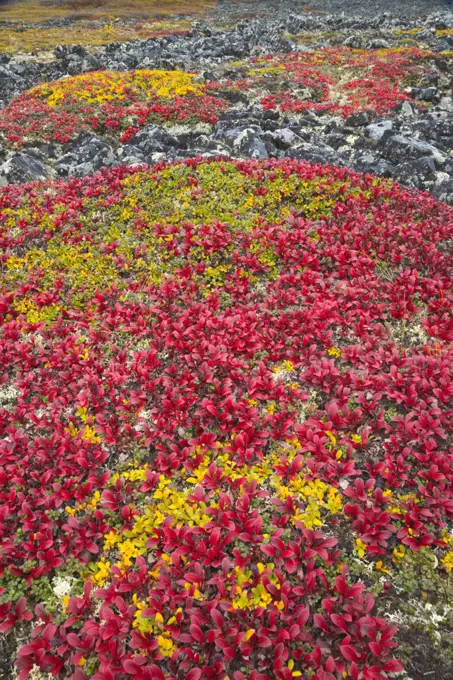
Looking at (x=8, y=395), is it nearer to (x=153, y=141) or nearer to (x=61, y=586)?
(x=61, y=586)

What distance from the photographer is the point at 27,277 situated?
9.88 m

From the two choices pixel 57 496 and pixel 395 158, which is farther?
pixel 395 158

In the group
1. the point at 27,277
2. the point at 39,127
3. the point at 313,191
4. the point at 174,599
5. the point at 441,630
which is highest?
the point at 39,127

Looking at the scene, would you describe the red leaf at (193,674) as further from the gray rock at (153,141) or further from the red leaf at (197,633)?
the gray rock at (153,141)

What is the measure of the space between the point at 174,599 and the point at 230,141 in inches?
732

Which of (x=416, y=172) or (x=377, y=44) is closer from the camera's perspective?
(x=416, y=172)

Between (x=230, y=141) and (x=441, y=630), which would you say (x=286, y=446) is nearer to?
(x=441, y=630)

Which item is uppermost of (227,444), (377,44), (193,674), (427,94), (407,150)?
(377,44)

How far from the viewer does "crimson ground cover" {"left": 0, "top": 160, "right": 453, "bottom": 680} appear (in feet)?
14.5

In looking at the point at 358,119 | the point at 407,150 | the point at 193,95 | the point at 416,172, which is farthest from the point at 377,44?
the point at 416,172

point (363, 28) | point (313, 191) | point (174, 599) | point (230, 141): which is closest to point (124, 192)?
point (313, 191)

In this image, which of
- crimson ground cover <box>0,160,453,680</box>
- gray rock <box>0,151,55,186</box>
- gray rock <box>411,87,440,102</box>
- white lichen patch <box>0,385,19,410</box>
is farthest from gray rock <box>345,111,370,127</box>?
white lichen patch <box>0,385,19,410</box>

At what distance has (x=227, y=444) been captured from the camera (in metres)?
6.27

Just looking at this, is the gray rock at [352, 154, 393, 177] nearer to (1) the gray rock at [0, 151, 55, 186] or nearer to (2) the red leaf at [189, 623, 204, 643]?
(1) the gray rock at [0, 151, 55, 186]
